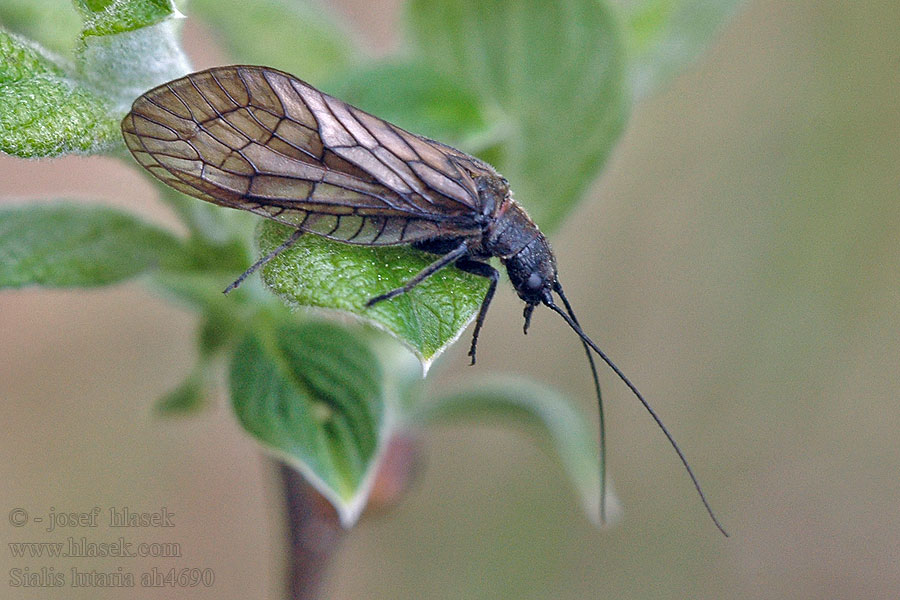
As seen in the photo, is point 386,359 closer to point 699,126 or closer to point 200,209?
point 200,209

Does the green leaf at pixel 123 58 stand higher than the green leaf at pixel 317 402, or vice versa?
the green leaf at pixel 123 58

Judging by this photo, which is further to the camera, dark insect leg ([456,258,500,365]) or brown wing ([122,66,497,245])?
dark insect leg ([456,258,500,365])

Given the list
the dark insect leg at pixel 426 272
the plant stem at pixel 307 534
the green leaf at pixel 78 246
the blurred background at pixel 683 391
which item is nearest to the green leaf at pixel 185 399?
the plant stem at pixel 307 534

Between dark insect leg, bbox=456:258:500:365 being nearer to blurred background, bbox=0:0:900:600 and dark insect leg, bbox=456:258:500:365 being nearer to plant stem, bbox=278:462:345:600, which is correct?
plant stem, bbox=278:462:345:600

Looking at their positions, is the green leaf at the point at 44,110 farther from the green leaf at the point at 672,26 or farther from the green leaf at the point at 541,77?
the green leaf at the point at 672,26

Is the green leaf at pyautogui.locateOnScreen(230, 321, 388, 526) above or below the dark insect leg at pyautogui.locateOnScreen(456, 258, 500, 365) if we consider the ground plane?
below

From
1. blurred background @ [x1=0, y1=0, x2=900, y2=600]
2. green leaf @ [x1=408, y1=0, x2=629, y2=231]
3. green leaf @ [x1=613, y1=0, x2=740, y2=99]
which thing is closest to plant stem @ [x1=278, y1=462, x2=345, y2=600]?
green leaf @ [x1=408, y1=0, x2=629, y2=231]
